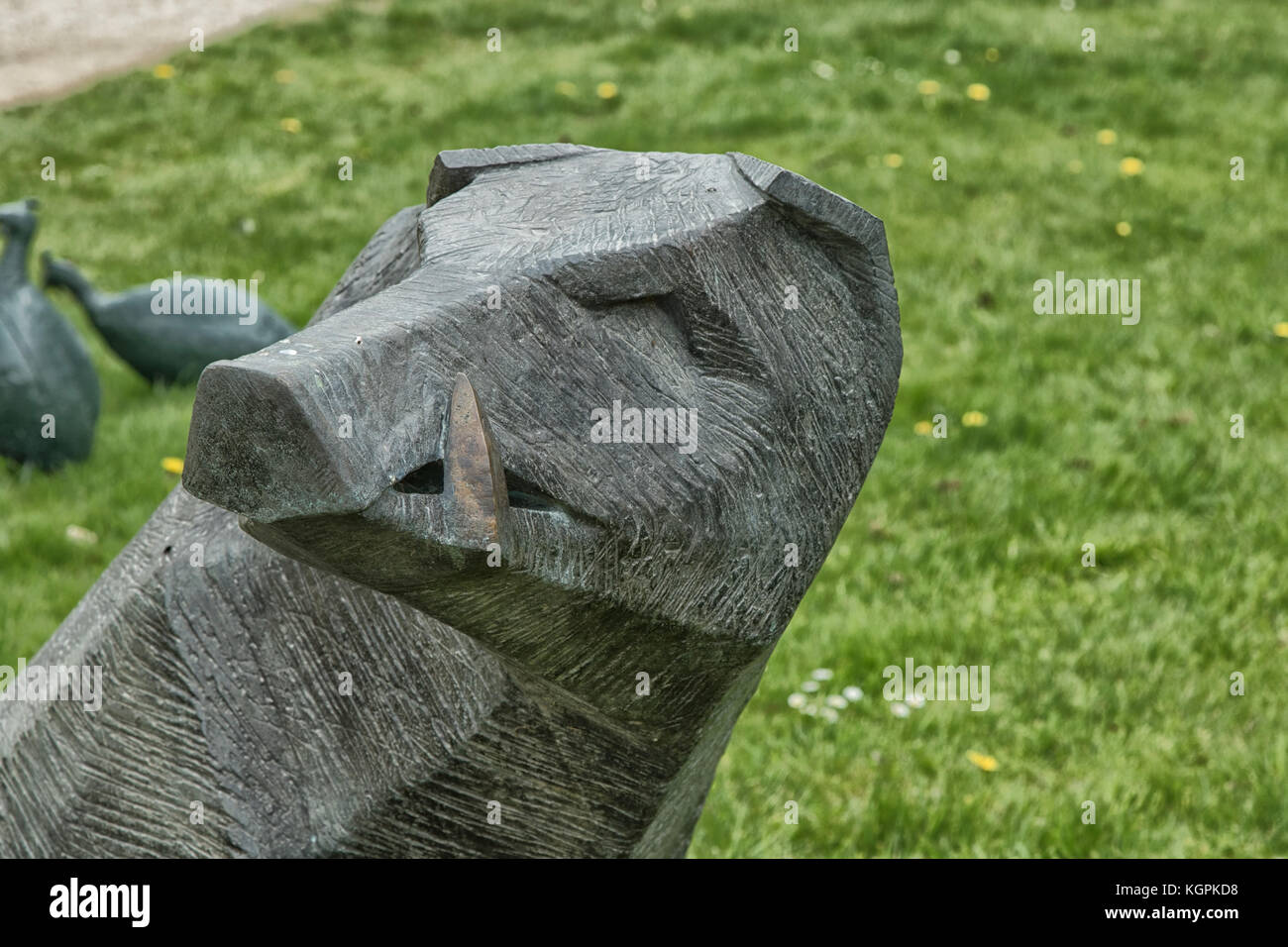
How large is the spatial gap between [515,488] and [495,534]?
119 millimetres

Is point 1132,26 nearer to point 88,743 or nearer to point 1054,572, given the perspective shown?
point 1054,572

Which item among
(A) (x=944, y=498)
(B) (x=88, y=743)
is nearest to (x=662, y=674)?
(B) (x=88, y=743)

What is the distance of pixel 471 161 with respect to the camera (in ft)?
5.32

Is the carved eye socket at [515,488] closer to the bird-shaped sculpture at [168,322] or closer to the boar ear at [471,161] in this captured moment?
the boar ear at [471,161]

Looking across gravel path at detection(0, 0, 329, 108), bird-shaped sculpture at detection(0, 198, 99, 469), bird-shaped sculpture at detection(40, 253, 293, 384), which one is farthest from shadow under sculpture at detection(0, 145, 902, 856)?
gravel path at detection(0, 0, 329, 108)

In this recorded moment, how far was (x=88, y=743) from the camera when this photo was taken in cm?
172

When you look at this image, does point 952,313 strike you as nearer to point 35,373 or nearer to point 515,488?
point 35,373

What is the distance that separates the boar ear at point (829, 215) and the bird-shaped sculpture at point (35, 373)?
3996mm

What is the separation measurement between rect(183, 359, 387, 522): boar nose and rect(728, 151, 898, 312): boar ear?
59cm

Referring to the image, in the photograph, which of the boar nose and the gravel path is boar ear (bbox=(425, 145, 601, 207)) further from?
the gravel path

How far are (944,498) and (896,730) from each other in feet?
4.21

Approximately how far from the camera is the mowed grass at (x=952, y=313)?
11.3 ft

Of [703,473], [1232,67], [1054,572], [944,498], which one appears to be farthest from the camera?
[1232,67]
